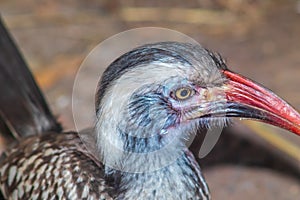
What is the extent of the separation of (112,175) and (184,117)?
0.30 metres

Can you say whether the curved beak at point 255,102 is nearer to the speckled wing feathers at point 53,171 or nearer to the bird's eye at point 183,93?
the bird's eye at point 183,93

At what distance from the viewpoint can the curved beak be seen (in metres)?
2.29

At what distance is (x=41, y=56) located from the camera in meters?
4.22

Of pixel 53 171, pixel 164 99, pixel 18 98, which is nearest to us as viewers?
pixel 164 99

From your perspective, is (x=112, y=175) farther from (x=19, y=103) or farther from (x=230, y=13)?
(x=230, y=13)

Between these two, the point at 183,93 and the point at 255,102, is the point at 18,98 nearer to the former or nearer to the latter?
the point at 183,93

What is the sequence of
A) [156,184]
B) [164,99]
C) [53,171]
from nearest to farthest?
[164,99] < [156,184] < [53,171]

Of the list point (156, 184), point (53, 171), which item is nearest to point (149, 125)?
point (156, 184)

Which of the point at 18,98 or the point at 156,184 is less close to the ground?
the point at 18,98

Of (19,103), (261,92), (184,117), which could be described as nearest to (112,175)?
(184,117)

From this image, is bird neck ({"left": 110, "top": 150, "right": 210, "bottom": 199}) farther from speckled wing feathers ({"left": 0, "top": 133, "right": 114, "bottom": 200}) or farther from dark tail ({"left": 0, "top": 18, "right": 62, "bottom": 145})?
dark tail ({"left": 0, "top": 18, "right": 62, "bottom": 145})

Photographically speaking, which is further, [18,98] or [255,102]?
[18,98]

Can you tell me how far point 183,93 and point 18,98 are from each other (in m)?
0.92

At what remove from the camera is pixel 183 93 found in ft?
7.53
